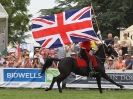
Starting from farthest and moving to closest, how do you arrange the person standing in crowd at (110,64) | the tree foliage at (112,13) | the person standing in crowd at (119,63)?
the tree foliage at (112,13) → the person standing in crowd at (110,64) → the person standing in crowd at (119,63)

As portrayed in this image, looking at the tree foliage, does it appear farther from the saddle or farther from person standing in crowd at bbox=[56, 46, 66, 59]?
the saddle

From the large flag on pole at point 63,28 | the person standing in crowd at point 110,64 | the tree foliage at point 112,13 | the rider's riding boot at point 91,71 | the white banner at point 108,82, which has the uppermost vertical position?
the tree foliage at point 112,13

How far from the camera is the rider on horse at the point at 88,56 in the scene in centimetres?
1875

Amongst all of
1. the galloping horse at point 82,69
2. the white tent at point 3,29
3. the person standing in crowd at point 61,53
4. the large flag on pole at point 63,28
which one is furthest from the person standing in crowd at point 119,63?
the white tent at point 3,29

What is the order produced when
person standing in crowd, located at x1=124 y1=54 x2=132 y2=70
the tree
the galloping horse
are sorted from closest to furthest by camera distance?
the galloping horse → person standing in crowd, located at x1=124 y1=54 x2=132 y2=70 → the tree

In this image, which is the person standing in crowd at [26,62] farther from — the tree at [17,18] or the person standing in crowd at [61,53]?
the tree at [17,18]

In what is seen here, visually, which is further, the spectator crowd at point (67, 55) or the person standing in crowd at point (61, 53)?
the person standing in crowd at point (61, 53)

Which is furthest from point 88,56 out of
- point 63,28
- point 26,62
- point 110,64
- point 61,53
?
point 26,62

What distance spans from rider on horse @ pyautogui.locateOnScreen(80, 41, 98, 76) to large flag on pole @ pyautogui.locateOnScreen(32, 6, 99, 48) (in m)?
0.77

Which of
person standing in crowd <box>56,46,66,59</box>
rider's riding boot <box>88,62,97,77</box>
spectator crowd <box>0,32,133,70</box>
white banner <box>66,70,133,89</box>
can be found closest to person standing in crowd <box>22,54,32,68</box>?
spectator crowd <box>0,32,133,70</box>

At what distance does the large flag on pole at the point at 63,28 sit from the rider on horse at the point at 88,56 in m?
0.77

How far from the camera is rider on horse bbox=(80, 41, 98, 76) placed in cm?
1875

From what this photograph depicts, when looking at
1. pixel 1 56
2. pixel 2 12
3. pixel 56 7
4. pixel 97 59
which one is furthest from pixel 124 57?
pixel 56 7

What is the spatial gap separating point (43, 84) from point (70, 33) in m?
3.34
